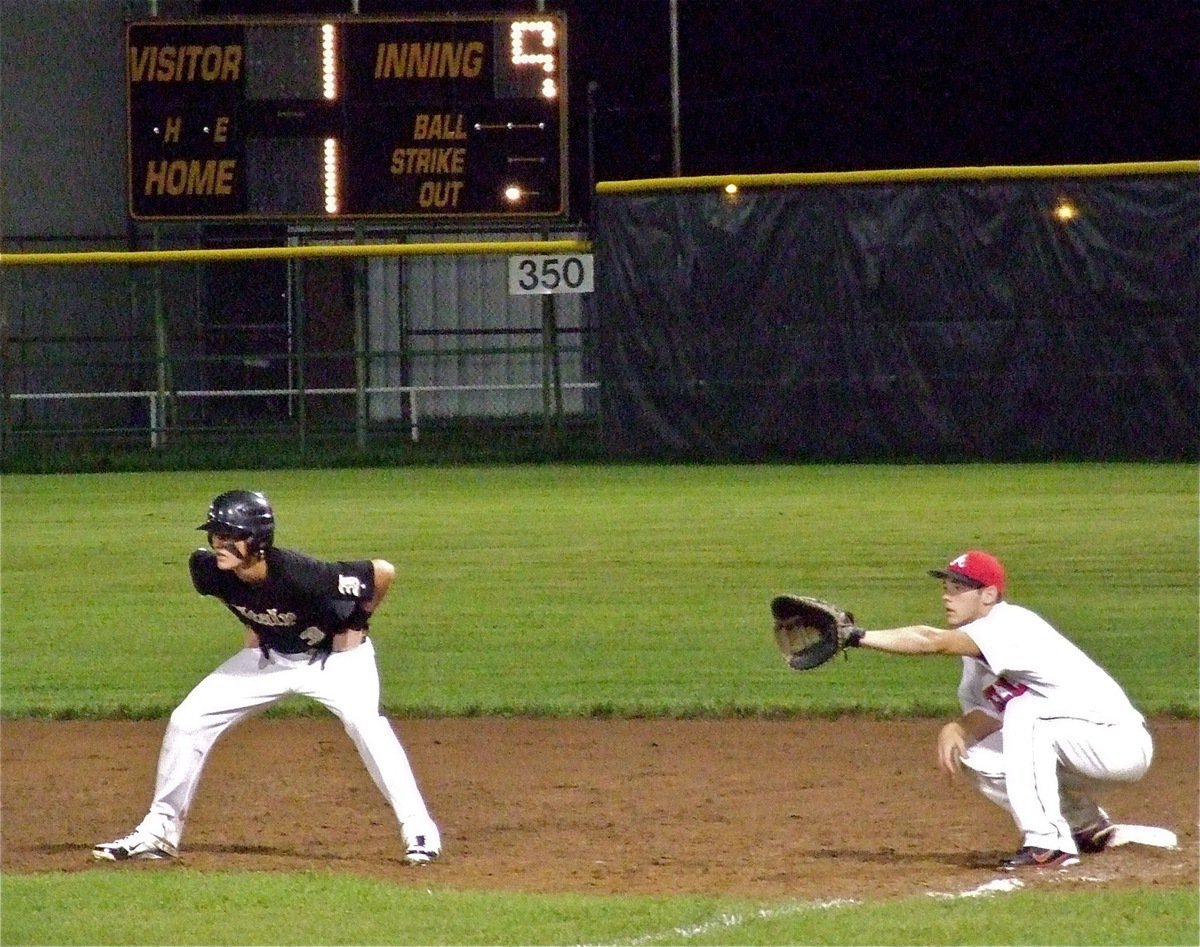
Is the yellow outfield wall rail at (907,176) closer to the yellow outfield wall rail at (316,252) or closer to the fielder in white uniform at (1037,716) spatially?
the yellow outfield wall rail at (316,252)

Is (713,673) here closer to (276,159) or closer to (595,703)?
(595,703)

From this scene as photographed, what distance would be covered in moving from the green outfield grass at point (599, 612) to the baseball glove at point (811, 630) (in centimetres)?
71

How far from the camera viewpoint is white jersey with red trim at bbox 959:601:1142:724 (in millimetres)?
5578

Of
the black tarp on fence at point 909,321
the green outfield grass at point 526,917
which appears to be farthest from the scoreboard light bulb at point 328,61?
the green outfield grass at point 526,917

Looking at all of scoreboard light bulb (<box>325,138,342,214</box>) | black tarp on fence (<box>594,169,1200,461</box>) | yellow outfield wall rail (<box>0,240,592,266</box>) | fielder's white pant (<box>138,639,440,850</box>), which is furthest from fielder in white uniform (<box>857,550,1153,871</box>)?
yellow outfield wall rail (<box>0,240,592,266</box>)

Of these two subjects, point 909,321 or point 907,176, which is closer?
point 909,321

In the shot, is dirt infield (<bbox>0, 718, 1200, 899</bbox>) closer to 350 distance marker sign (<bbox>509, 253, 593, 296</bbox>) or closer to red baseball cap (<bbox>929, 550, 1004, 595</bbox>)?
red baseball cap (<bbox>929, 550, 1004, 595</bbox>)

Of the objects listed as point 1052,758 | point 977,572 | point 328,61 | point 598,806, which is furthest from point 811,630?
point 328,61

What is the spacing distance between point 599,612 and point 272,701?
5.57m

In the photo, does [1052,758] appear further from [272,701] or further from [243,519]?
[243,519]

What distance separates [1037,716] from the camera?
5652mm

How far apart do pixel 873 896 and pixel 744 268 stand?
47.5 feet

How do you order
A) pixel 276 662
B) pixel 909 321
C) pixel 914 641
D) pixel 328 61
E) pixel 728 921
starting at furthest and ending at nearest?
pixel 909 321 < pixel 328 61 < pixel 276 662 < pixel 914 641 < pixel 728 921

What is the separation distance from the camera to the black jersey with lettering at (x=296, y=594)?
18.9ft
